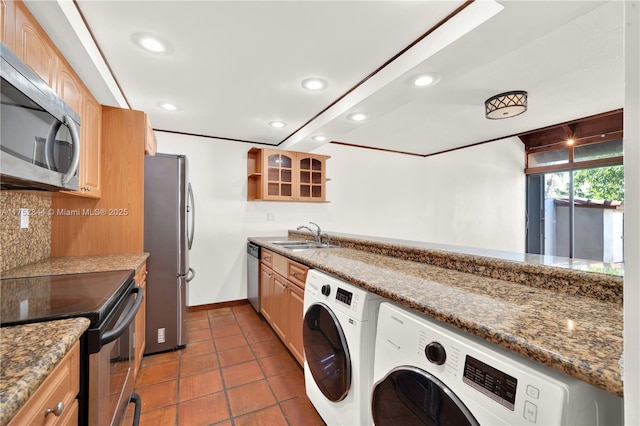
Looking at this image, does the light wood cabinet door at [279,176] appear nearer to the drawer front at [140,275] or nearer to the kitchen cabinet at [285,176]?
the kitchen cabinet at [285,176]

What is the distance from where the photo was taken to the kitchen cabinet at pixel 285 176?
3.48 meters

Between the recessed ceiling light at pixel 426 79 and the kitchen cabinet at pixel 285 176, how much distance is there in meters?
2.00

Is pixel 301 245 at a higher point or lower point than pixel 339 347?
higher

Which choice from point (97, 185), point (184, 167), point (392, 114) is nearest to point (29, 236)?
point (97, 185)

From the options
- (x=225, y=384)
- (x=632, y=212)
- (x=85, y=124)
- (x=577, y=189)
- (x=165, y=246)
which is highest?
(x=85, y=124)

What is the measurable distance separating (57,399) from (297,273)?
1.43m

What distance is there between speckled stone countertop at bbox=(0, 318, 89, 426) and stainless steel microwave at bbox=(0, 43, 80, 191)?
0.47 metres

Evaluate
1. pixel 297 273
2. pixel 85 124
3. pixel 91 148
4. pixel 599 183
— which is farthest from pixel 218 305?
pixel 599 183

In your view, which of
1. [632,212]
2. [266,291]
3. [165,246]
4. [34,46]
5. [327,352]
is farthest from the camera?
[266,291]

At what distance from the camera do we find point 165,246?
2.32 meters

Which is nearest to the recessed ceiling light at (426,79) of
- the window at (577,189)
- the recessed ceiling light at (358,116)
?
the recessed ceiling light at (358,116)

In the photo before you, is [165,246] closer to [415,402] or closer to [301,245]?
[301,245]

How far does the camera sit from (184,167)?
2389 mm

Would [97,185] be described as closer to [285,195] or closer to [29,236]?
[29,236]
